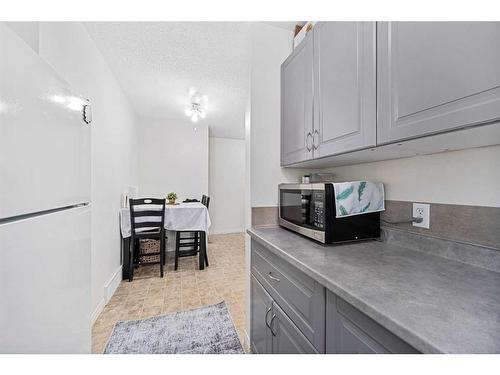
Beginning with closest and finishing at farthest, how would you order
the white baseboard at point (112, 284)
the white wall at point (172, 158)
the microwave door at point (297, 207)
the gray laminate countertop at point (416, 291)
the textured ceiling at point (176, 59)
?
the gray laminate countertop at point (416, 291) → the microwave door at point (297, 207) → the textured ceiling at point (176, 59) → the white baseboard at point (112, 284) → the white wall at point (172, 158)

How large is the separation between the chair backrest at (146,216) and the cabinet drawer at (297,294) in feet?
6.58

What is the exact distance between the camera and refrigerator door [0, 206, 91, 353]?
18.9 inches

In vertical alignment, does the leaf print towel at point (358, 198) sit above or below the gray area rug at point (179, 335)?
above

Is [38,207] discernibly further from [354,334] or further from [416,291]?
[416,291]

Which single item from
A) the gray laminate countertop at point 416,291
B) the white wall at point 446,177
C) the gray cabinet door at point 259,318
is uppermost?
the white wall at point 446,177

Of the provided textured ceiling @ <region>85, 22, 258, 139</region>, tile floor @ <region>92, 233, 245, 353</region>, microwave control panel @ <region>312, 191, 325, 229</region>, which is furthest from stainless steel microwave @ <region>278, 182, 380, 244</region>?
tile floor @ <region>92, 233, 245, 353</region>

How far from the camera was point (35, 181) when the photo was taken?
1.86 feet

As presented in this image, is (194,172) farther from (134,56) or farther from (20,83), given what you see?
(20,83)

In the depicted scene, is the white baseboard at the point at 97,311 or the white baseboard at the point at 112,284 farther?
the white baseboard at the point at 112,284

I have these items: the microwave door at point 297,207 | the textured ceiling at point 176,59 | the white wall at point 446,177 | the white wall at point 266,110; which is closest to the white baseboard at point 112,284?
the white wall at point 266,110

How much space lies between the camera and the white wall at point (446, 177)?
A: 32.4 inches

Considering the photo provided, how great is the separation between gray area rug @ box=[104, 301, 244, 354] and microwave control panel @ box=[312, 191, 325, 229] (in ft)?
3.79

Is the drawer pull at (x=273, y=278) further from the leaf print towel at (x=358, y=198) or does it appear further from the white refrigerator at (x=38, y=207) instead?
the white refrigerator at (x=38, y=207)
